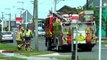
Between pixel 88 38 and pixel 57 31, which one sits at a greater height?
pixel 57 31

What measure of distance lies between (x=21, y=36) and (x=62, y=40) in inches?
139

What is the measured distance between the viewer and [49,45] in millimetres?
38344

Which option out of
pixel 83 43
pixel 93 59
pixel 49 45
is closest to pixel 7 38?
pixel 49 45

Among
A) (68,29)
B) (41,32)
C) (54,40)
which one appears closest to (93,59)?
(68,29)

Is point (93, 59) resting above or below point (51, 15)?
below

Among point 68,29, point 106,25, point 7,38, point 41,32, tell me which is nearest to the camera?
point 68,29

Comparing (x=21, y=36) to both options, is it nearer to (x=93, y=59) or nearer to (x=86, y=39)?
(x=86, y=39)

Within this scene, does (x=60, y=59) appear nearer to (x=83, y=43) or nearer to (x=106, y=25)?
(x=83, y=43)

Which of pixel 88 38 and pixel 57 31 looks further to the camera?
pixel 57 31

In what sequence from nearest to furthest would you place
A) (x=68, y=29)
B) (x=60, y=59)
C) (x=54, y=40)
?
(x=60, y=59)
(x=68, y=29)
(x=54, y=40)

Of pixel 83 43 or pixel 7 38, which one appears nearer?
pixel 83 43

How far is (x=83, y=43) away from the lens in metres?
34.5

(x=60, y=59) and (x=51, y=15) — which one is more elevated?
(x=51, y=15)

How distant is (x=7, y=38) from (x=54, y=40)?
25.4 m
